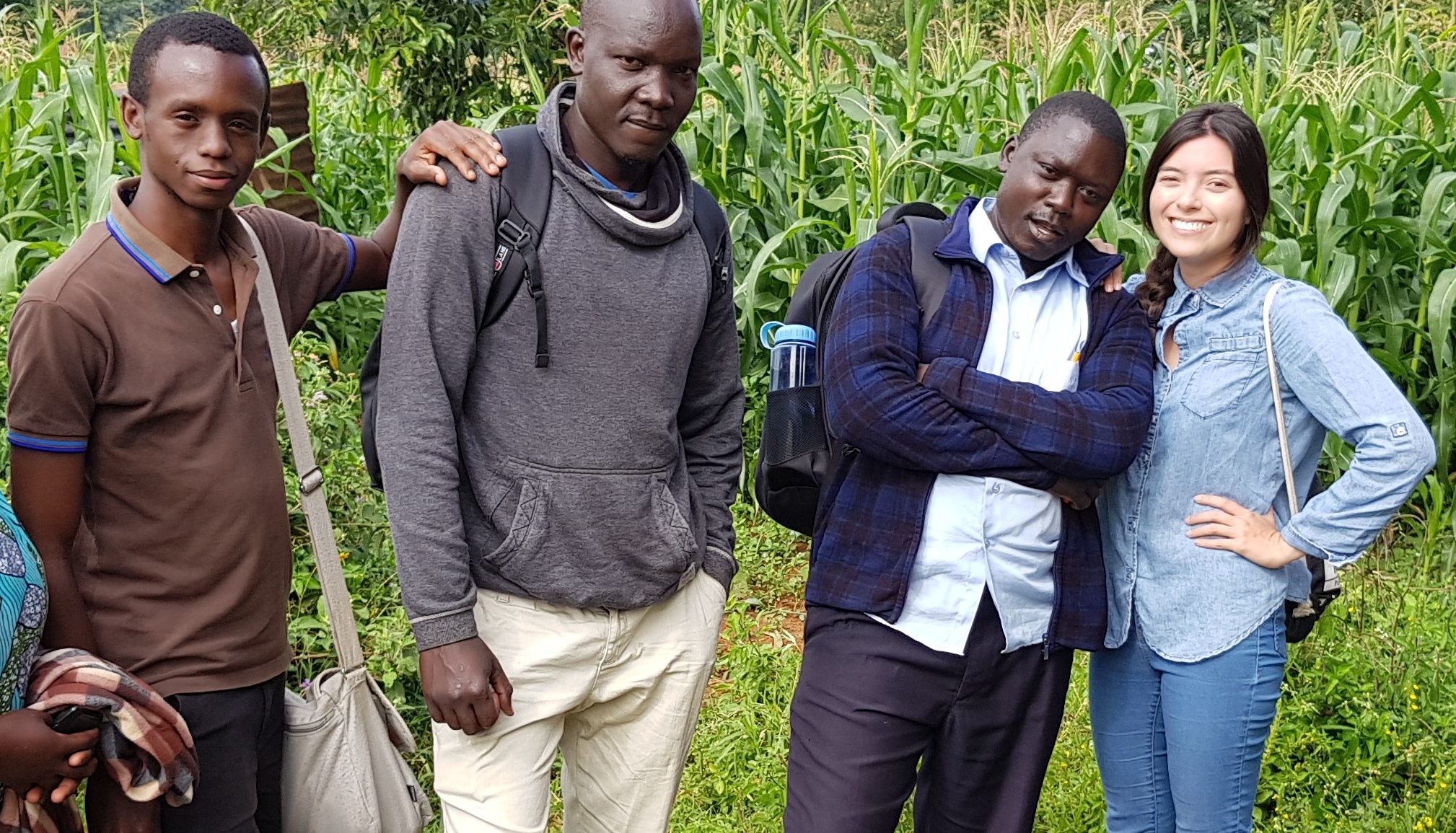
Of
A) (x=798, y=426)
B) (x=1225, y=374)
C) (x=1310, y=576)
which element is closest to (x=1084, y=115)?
(x=1225, y=374)

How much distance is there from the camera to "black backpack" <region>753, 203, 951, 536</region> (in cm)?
235

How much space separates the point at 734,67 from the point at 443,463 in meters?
4.11

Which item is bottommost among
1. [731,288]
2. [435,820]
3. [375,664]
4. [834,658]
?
[435,820]

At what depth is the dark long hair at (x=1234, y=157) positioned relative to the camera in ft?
7.26

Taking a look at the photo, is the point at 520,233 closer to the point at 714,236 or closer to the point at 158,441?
the point at 714,236

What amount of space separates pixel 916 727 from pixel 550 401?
2.78ft

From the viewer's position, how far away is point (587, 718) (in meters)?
2.21

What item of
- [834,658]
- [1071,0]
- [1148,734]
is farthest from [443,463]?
[1071,0]

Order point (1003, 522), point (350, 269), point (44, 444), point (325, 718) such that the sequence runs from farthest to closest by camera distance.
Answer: point (350, 269) → point (1003, 522) → point (325, 718) → point (44, 444)

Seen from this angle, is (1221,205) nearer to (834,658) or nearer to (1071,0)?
(834,658)

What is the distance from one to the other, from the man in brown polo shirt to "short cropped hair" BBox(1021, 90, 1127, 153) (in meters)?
0.94

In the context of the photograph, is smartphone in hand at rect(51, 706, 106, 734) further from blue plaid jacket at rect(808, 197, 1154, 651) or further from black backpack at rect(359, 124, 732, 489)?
blue plaid jacket at rect(808, 197, 1154, 651)

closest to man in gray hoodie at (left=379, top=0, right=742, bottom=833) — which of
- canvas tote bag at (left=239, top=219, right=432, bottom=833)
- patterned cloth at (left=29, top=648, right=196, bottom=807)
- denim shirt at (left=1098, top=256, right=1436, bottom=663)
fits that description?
canvas tote bag at (left=239, top=219, right=432, bottom=833)

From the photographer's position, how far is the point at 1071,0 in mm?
6660
